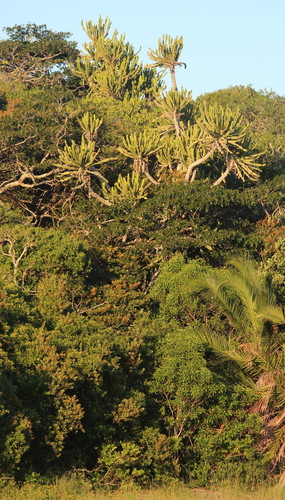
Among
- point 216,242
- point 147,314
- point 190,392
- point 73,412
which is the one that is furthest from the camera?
point 216,242

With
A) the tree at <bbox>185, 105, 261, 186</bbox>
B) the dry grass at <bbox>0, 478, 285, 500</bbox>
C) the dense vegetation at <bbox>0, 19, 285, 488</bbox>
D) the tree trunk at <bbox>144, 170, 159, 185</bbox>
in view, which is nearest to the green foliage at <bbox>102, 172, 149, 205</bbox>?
the dense vegetation at <bbox>0, 19, 285, 488</bbox>

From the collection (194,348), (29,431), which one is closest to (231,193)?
(194,348)

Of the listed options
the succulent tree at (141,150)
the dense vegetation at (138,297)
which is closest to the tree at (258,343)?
the dense vegetation at (138,297)

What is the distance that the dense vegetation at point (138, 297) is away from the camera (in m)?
16.5

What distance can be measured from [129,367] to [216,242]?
9529 millimetres

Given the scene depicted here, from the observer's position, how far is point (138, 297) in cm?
2420

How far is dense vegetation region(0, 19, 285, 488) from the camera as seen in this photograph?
16.5 metres

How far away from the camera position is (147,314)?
72.9ft

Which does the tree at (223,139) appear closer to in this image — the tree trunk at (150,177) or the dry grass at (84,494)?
the tree trunk at (150,177)

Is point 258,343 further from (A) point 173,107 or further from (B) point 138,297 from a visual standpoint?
A: (A) point 173,107

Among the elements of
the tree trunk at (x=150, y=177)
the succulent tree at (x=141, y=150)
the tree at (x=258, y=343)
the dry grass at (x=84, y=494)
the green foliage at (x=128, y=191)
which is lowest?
the dry grass at (x=84, y=494)

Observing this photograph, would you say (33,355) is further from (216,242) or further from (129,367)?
(216,242)

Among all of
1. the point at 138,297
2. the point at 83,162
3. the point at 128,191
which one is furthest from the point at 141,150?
the point at 138,297

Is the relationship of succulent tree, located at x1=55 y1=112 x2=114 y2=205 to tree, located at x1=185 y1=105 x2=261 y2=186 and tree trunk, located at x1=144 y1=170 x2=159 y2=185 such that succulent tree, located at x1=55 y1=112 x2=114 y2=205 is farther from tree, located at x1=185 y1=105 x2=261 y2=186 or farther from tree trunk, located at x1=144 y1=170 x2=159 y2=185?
tree, located at x1=185 y1=105 x2=261 y2=186
